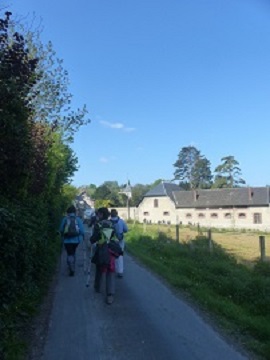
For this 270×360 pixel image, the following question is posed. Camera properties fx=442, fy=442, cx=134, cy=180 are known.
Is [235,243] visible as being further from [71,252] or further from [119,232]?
[71,252]

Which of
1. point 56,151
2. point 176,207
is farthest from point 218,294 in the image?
point 176,207

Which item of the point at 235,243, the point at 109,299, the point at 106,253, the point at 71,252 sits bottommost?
the point at 109,299

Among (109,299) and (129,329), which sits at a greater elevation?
(109,299)

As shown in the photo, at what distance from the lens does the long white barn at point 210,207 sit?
69750 millimetres

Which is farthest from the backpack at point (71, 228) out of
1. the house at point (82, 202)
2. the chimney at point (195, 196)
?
the chimney at point (195, 196)

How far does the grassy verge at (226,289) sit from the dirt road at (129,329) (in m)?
0.49

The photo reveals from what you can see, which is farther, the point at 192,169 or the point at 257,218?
the point at 192,169

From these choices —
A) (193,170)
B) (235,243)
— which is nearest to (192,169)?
(193,170)

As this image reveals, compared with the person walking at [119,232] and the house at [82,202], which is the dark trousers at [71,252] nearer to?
the person walking at [119,232]

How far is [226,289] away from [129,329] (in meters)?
4.57

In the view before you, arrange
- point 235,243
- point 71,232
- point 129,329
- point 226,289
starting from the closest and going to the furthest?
1. point 129,329
2. point 226,289
3. point 71,232
4. point 235,243

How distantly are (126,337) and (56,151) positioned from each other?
12706mm

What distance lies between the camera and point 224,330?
7.23m

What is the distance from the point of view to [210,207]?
75.1m
